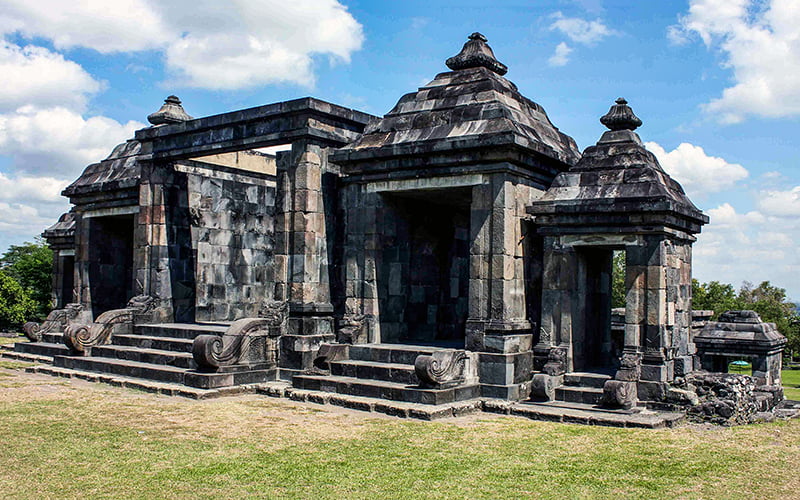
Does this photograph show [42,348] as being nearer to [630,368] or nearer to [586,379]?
[586,379]

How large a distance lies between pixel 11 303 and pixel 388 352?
79.0 ft

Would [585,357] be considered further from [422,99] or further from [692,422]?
[422,99]

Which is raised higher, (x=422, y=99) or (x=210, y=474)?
(x=422, y=99)

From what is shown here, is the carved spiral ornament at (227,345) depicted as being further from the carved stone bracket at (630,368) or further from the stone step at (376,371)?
the carved stone bracket at (630,368)

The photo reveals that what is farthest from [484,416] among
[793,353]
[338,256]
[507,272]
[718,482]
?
[793,353]

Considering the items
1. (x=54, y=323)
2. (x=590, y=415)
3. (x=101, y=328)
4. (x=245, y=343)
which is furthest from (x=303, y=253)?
(x=54, y=323)

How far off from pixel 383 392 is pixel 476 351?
5.68 ft

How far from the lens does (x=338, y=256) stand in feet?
51.2

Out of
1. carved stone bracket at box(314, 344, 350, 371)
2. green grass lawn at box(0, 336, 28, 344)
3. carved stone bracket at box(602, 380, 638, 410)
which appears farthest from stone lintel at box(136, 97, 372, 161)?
green grass lawn at box(0, 336, 28, 344)

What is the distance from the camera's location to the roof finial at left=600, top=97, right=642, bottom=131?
516 inches

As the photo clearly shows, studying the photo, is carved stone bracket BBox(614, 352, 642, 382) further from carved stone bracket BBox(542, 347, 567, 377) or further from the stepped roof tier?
the stepped roof tier

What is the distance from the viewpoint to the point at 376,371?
13.2 meters

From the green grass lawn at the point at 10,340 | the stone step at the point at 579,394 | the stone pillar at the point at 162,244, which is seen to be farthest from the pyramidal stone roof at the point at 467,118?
the green grass lawn at the point at 10,340

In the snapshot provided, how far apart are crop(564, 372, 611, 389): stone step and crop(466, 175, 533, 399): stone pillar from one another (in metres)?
0.76
